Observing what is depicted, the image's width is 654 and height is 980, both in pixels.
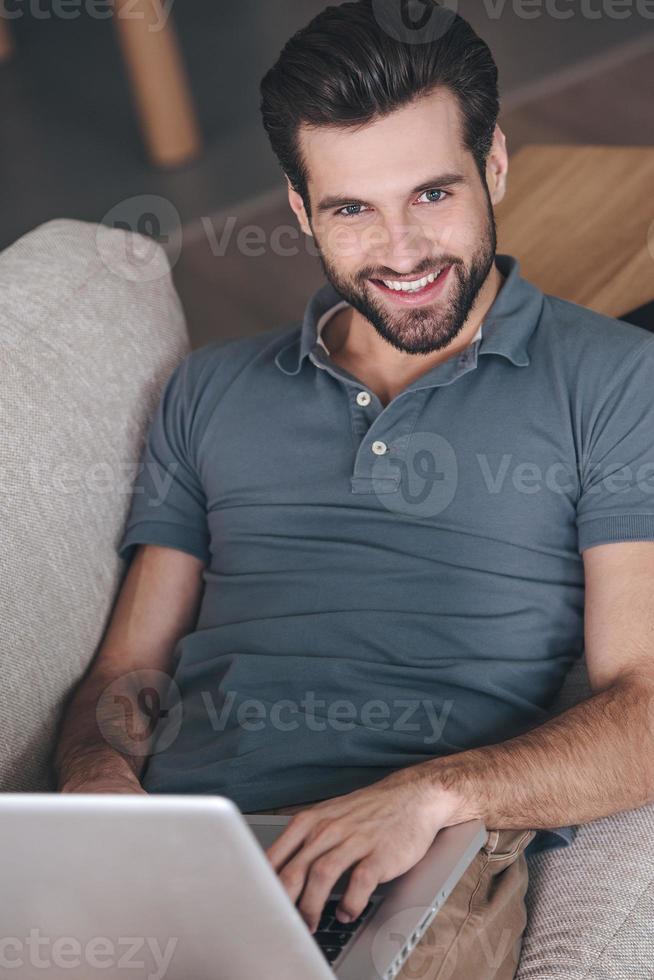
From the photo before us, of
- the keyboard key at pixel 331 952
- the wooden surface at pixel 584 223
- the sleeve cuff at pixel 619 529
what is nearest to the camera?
the keyboard key at pixel 331 952

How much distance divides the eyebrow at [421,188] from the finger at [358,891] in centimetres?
77

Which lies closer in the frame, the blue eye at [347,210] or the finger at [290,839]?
the finger at [290,839]

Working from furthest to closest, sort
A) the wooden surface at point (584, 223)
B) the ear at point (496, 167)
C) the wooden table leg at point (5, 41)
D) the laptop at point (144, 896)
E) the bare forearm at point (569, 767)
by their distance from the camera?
the wooden table leg at point (5, 41) < the wooden surface at point (584, 223) < the ear at point (496, 167) < the bare forearm at point (569, 767) < the laptop at point (144, 896)

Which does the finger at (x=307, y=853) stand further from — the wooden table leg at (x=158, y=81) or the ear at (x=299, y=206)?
the wooden table leg at (x=158, y=81)

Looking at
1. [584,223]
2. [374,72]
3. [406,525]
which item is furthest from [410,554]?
[584,223]

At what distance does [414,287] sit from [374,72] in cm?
25

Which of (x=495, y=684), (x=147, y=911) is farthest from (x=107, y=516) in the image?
(x=147, y=911)

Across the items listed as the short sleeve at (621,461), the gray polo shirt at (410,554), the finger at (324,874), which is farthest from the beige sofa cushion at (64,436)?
the short sleeve at (621,461)

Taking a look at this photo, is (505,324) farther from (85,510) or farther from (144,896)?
(144,896)

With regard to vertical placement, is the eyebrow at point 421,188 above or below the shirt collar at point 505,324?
above

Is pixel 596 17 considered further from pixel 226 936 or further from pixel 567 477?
pixel 226 936

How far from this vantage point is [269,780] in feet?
4.27

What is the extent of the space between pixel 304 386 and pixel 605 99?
7.60ft

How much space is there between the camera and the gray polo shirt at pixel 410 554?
132 cm
